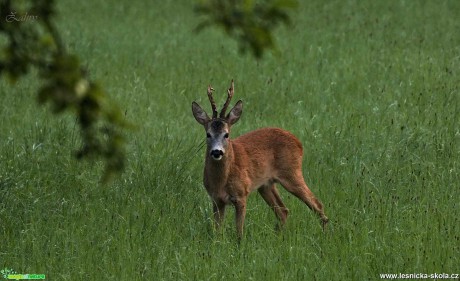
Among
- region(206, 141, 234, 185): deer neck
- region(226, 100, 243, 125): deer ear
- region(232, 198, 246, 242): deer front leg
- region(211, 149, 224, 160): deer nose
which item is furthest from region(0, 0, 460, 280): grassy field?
region(226, 100, 243, 125): deer ear

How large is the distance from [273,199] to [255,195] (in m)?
0.50

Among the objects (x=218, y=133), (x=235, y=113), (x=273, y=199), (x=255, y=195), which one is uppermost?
(x=235, y=113)

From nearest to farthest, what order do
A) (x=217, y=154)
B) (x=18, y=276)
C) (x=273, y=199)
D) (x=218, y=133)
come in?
(x=18, y=276) → (x=217, y=154) → (x=218, y=133) → (x=273, y=199)

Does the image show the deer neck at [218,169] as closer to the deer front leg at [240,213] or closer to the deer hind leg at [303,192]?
→ the deer front leg at [240,213]

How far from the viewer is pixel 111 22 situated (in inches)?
780

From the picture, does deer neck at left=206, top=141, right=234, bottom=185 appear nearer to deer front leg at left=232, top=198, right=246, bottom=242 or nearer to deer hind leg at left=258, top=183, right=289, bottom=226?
deer front leg at left=232, top=198, right=246, bottom=242

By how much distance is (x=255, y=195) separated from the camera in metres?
9.59

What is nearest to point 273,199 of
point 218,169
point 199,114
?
point 218,169

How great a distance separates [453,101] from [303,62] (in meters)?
3.41

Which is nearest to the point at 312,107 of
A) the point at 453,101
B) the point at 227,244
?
the point at 453,101

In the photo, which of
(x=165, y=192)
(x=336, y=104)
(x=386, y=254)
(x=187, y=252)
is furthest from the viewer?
(x=336, y=104)

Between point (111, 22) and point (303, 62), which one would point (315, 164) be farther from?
point (111, 22)

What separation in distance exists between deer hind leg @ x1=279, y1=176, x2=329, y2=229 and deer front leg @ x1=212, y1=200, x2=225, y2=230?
70 cm

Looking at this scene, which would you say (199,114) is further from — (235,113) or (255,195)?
(255,195)
